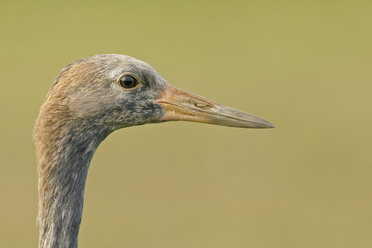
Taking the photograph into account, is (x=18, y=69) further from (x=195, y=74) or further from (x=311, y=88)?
(x=311, y=88)

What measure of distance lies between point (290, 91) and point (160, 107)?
1281cm

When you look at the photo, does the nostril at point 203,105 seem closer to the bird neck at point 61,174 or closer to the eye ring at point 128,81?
the eye ring at point 128,81

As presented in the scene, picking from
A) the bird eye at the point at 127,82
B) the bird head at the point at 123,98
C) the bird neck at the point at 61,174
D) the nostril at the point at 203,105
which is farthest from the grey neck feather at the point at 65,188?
the nostril at the point at 203,105

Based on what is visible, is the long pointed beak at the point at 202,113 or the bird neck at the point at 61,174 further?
the long pointed beak at the point at 202,113

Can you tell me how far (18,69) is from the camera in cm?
1867

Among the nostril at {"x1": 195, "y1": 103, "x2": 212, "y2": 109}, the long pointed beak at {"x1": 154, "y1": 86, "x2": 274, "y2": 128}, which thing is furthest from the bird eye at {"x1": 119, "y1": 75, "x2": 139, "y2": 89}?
the nostril at {"x1": 195, "y1": 103, "x2": 212, "y2": 109}

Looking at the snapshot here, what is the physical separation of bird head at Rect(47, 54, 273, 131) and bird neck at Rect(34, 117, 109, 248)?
0.09 m

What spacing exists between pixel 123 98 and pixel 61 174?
0.57 metres

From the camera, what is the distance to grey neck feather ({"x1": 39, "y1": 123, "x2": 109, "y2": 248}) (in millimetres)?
4840

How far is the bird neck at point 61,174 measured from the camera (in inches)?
190

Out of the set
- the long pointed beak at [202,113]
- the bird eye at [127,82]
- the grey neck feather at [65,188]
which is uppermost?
the bird eye at [127,82]

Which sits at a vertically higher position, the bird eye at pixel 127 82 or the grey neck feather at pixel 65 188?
the bird eye at pixel 127 82

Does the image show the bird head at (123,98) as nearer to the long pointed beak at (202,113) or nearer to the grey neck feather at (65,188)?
Answer: the long pointed beak at (202,113)

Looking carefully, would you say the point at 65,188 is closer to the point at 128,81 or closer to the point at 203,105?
the point at 128,81
